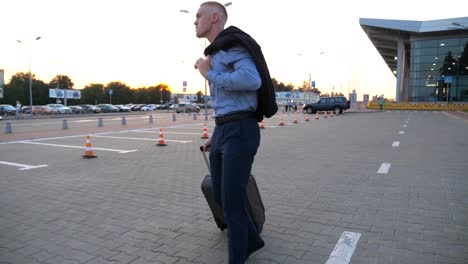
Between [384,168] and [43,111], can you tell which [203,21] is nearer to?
[384,168]

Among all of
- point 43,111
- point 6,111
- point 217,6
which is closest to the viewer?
point 217,6

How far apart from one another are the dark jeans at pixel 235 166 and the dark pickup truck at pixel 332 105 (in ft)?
115

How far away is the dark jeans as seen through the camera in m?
2.39

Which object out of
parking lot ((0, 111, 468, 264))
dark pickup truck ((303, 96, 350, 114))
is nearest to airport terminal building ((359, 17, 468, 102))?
dark pickup truck ((303, 96, 350, 114))

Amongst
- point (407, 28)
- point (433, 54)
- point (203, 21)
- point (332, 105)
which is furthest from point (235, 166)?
point (433, 54)

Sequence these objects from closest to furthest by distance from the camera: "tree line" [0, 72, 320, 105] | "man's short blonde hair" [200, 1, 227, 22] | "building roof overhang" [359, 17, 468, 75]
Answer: "man's short blonde hair" [200, 1, 227, 22] → "building roof overhang" [359, 17, 468, 75] → "tree line" [0, 72, 320, 105]

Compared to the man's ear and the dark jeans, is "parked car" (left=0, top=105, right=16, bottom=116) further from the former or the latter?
the dark jeans

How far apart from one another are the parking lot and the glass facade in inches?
1995

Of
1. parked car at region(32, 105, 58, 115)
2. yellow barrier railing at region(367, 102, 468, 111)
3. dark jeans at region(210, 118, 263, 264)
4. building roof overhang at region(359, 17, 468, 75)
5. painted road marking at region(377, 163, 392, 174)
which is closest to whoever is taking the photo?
dark jeans at region(210, 118, 263, 264)

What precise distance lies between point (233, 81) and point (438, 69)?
195ft

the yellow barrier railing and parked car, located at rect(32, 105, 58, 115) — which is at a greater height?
the yellow barrier railing

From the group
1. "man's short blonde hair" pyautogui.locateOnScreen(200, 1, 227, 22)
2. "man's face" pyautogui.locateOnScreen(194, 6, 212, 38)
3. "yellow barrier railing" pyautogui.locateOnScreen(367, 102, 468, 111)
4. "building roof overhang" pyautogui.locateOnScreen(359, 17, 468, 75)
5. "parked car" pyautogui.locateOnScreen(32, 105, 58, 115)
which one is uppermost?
"building roof overhang" pyautogui.locateOnScreen(359, 17, 468, 75)

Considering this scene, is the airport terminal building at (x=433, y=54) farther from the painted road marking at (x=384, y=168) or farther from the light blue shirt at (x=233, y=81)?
the light blue shirt at (x=233, y=81)

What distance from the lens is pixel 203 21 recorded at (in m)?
2.53
